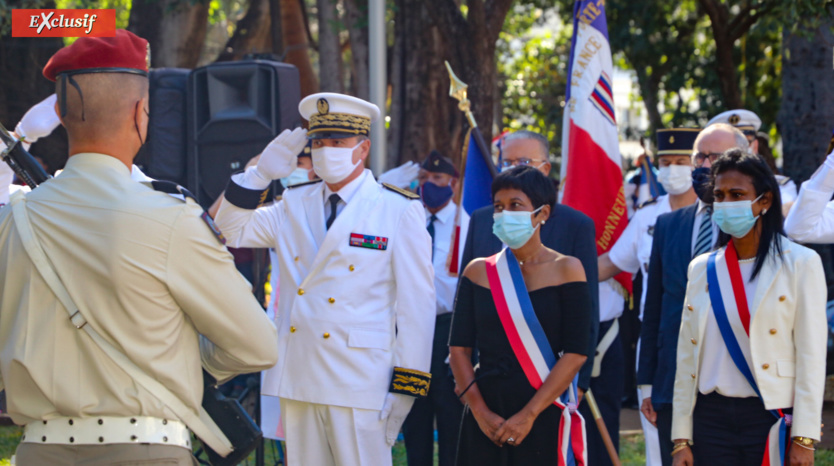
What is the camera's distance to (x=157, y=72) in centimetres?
723

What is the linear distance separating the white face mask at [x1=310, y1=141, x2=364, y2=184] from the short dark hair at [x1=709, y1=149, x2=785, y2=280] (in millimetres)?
1675

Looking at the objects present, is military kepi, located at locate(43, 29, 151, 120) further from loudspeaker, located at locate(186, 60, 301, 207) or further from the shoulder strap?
loudspeaker, located at locate(186, 60, 301, 207)

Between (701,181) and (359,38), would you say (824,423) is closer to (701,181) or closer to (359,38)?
(701,181)

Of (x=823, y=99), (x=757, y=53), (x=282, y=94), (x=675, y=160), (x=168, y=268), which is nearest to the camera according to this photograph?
(x=168, y=268)

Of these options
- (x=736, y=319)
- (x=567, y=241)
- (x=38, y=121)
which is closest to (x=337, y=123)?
(x=567, y=241)

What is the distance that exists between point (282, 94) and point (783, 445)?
4.24 meters

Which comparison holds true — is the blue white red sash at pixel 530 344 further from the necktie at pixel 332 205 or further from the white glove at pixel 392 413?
the necktie at pixel 332 205

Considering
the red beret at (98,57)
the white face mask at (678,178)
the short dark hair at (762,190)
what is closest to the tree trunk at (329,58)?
the white face mask at (678,178)

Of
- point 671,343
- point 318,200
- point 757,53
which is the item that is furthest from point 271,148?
point 757,53

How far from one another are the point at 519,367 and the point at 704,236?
1211mm

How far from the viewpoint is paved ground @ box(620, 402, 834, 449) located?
23.4 ft

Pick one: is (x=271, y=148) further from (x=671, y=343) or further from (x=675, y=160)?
(x=675, y=160)

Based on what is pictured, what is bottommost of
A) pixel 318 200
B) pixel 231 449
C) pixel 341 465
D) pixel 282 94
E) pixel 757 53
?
pixel 341 465

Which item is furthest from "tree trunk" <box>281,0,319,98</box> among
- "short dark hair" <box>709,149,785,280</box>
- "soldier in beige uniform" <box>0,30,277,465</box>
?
"soldier in beige uniform" <box>0,30,277,465</box>
